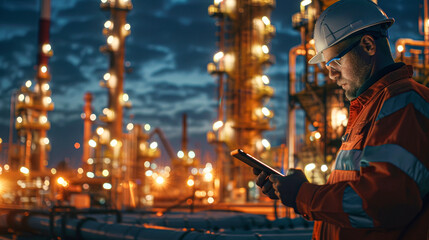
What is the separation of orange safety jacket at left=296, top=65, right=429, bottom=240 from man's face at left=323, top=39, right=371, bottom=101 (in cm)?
9

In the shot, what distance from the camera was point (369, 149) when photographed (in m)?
1.94

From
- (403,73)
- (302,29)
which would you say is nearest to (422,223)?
(403,73)

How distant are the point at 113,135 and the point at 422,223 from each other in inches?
1465

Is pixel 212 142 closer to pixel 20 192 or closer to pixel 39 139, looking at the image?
pixel 20 192

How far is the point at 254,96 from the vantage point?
3722cm

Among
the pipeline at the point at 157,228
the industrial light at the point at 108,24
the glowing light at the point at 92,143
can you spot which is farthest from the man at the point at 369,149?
the industrial light at the point at 108,24

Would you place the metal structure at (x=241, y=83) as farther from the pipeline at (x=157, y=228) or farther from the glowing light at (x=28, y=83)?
the glowing light at (x=28, y=83)

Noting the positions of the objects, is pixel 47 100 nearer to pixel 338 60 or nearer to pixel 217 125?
pixel 217 125

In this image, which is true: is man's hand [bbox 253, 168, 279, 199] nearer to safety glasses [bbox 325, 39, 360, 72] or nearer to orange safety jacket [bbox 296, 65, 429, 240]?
orange safety jacket [bbox 296, 65, 429, 240]

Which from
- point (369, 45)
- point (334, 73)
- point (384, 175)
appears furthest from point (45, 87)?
point (384, 175)

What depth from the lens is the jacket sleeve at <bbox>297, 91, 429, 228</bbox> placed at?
1.82 meters

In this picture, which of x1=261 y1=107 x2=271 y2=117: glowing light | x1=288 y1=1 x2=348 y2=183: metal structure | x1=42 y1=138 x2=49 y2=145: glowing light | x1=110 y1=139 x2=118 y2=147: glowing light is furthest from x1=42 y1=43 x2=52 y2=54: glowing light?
x1=288 y1=1 x2=348 y2=183: metal structure

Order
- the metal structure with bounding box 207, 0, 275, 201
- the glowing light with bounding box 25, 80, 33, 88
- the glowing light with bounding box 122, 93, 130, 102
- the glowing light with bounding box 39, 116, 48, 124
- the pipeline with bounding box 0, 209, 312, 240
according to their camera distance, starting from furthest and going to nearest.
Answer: the glowing light with bounding box 25, 80, 33, 88
the glowing light with bounding box 39, 116, 48, 124
the glowing light with bounding box 122, 93, 130, 102
the metal structure with bounding box 207, 0, 275, 201
the pipeline with bounding box 0, 209, 312, 240

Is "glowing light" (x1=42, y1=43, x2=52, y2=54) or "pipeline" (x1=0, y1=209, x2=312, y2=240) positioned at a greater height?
"glowing light" (x1=42, y1=43, x2=52, y2=54)
